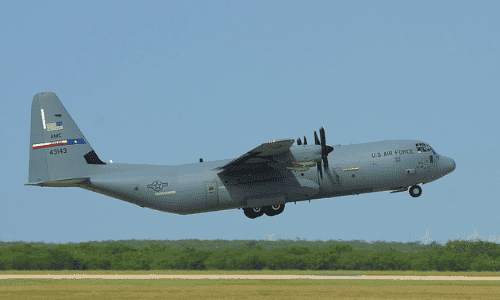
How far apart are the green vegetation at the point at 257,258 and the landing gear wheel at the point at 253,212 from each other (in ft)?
11.6

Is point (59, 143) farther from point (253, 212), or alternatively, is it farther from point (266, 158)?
point (253, 212)

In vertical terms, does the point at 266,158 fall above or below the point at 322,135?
below

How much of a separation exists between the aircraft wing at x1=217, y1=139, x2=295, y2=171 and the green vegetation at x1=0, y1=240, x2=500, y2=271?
5.05 metres

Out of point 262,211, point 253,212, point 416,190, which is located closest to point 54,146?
point 253,212

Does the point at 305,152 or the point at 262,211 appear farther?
the point at 262,211

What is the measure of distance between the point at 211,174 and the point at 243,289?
11450mm

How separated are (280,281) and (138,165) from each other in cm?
1379

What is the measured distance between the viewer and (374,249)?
3588 cm

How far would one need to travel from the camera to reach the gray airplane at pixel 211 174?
35.2 meters

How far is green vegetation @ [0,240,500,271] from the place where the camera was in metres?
32.9

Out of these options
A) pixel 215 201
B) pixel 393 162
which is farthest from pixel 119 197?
pixel 393 162

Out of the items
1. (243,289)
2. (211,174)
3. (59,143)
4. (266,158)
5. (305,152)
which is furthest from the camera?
(59,143)

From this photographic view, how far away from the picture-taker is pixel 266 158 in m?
34.5

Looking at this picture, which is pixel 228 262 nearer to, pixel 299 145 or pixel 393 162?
pixel 299 145
